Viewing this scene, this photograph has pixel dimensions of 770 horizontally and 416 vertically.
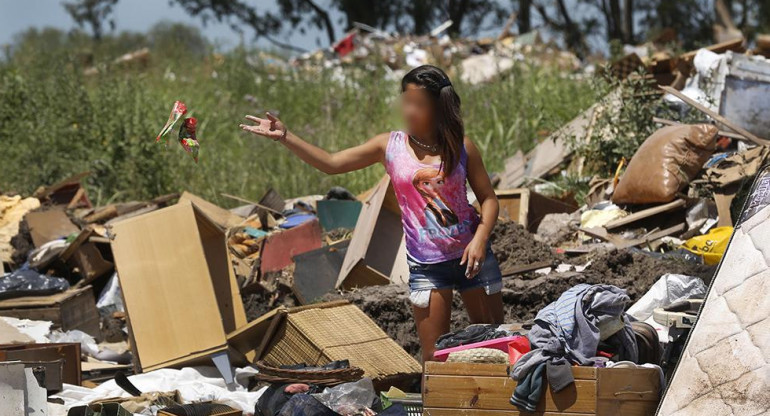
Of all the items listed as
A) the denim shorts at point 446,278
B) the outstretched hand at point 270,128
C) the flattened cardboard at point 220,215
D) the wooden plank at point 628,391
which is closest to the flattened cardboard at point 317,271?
the flattened cardboard at point 220,215

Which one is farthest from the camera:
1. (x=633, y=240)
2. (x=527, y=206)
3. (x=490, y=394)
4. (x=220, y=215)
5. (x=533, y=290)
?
(x=220, y=215)

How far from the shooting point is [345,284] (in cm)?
702

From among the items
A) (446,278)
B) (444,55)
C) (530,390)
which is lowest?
(444,55)

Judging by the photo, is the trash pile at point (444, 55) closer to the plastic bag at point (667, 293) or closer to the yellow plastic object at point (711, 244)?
the yellow plastic object at point (711, 244)

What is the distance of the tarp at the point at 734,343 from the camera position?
3.81 metres

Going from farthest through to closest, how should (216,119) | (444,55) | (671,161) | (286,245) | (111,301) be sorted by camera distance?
1. (444,55)
2. (216,119)
3. (286,245)
4. (111,301)
5. (671,161)

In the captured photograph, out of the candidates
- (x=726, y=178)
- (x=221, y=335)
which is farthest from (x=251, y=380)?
(x=726, y=178)

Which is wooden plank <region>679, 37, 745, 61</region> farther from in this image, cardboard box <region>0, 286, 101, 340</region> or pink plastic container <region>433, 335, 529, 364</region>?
pink plastic container <region>433, 335, 529, 364</region>

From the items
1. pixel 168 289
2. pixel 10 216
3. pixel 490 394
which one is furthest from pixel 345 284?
pixel 10 216

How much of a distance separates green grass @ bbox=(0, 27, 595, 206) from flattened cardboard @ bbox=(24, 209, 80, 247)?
1.86 metres

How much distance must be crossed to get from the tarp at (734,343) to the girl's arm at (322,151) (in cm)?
161

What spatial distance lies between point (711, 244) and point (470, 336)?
2.87 meters

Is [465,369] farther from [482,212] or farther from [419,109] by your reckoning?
[419,109]

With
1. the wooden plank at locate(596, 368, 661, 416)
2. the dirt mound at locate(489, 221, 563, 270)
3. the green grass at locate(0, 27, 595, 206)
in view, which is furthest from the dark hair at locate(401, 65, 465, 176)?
the green grass at locate(0, 27, 595, 206)
